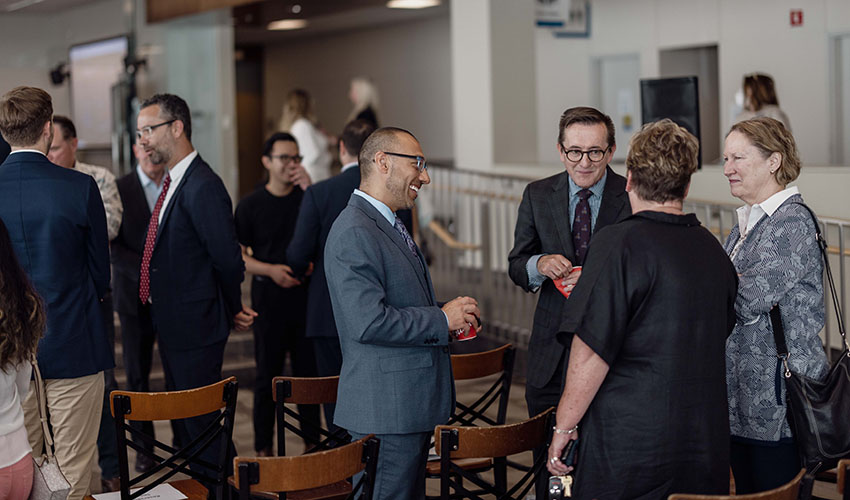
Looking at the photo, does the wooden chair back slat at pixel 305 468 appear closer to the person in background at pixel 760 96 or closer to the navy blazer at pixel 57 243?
the navy blazer at pixel 57 243

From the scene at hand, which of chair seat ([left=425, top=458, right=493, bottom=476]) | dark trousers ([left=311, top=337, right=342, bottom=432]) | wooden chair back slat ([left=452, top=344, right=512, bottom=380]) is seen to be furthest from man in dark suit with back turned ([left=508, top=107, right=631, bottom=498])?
dark trousers ([left=311, top=337, right=342, bottom=432])

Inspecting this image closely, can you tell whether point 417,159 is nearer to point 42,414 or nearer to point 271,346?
point 42,414

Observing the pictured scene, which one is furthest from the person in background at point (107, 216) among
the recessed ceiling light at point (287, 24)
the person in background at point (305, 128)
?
the recessed ceiling light at point (287, 24)

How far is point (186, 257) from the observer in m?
4.10

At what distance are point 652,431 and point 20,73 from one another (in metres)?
9.40

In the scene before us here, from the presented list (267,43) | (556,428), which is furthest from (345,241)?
(267,43)

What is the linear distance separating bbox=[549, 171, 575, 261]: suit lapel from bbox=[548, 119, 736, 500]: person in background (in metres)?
0.90

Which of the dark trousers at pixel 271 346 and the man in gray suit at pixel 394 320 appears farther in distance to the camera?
the dark trousers at pixel 271 346

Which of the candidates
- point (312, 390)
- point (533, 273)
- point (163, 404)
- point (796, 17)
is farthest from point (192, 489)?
point (796, 17)

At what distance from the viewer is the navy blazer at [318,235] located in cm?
447

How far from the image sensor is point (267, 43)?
18172 millimetres

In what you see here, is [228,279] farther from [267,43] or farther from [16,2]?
[267,43]

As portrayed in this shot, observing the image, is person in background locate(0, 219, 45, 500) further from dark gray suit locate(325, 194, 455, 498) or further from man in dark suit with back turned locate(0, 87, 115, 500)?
man in dark suit with back turned locate(0, 87, 115, 500)

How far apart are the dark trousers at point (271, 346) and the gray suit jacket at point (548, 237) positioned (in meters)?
1.87
